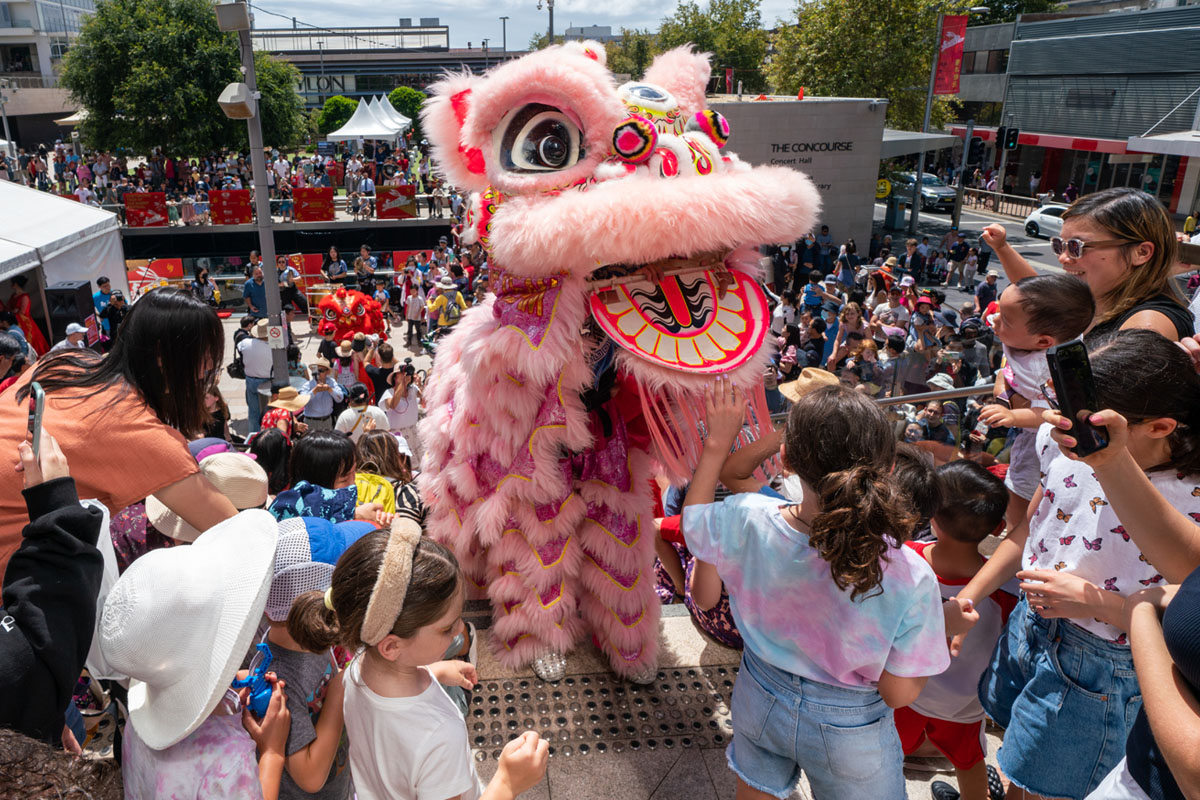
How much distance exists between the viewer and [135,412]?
2203 millimetres

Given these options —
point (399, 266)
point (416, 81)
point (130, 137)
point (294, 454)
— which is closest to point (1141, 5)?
point (399, 266)

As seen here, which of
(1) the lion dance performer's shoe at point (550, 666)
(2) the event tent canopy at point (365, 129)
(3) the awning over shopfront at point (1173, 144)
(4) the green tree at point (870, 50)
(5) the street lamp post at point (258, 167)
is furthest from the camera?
(2) the event tent canopy at point (365, 129)

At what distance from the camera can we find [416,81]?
69.3 metres

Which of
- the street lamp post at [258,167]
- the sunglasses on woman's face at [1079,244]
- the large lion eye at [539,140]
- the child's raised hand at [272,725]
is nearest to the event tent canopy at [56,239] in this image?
the street lamp post at [258,167]

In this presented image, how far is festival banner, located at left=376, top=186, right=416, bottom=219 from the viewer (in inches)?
893

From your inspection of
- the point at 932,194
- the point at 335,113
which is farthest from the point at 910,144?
the point at 335,113

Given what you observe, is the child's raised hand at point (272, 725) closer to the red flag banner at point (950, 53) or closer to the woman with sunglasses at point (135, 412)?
the woman with sunglasses at point (135, 412)

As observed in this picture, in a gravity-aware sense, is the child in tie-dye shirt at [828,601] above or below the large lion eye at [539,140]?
below

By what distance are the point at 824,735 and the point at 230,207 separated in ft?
75.0

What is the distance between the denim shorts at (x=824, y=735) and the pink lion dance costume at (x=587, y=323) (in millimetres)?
1079

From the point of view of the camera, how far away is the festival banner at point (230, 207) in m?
21.0

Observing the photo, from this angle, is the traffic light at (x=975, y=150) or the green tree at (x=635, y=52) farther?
the green tree at (x=635, y=52)

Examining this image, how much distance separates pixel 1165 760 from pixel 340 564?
1686 mm

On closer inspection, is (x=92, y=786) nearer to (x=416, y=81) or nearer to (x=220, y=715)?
(x=220, y=715)
